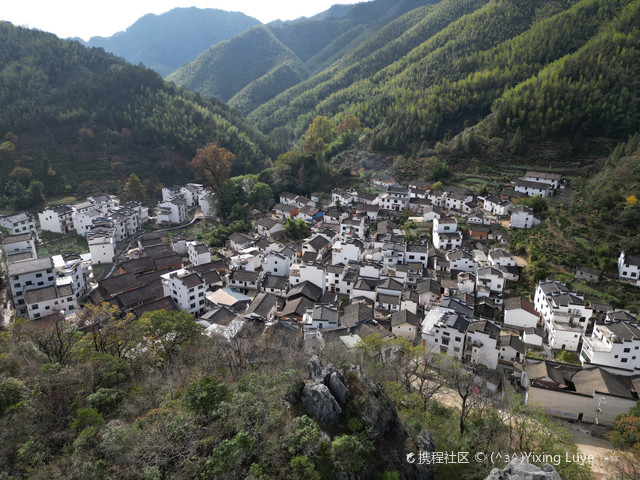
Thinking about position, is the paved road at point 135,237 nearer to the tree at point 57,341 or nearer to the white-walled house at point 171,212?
the white-walled house at point 171,212

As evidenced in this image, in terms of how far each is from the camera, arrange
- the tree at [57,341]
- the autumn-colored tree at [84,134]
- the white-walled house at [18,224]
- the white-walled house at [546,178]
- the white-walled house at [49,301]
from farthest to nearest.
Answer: the autumn-colored tree at [84,134], the white-walled house at [546,178], the white-walled house at [18,224], the white-walled house at [49,301], the tree at [57,341]

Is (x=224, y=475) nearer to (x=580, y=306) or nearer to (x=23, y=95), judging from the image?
(x=580, y=306)

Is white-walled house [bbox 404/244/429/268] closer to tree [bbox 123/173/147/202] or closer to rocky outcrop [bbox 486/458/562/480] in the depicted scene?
rocky outcrop [bbox 486/458/562/480]

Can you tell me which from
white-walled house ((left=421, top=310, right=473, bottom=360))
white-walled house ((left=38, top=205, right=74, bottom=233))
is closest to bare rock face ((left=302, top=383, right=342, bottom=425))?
white-walled house ((left=421, top=310, right=473, bottom=360))

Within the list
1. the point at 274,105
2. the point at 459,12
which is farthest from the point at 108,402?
the point at 459,12

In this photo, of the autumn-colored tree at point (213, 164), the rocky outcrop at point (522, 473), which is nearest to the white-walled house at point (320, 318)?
the rocky outcrop at point (522, 473)

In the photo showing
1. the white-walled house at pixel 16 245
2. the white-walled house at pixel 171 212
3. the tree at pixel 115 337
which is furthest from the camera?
the white-walled house at pixel 171 212

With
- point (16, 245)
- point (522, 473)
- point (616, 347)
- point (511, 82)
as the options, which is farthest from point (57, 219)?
point (511, 82)
